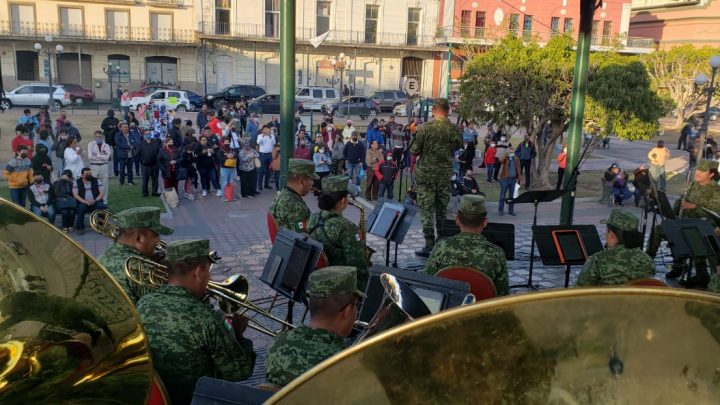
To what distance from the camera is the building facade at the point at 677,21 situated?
4375cm

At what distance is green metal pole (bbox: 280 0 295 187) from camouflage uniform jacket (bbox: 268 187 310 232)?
0.15m

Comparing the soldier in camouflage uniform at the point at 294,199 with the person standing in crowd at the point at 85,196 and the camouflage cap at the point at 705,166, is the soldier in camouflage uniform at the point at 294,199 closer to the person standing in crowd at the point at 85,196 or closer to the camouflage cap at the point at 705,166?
the camouflage cap at the point at 705,166

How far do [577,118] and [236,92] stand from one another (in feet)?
98.1

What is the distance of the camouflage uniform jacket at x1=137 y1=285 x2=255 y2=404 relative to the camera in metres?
2.82

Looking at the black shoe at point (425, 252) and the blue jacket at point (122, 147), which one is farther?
the blue jacket at point (122, 147)

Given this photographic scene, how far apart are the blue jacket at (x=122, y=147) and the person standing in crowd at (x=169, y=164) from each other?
163 centimetres

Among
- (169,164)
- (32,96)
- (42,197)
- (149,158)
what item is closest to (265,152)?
(169,164)

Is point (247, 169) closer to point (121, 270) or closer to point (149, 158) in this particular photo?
point (149, 158)

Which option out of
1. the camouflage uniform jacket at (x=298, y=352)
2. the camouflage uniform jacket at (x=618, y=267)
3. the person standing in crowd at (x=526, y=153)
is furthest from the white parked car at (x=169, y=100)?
the camouflage uniform jacket at (x=298, y=352)

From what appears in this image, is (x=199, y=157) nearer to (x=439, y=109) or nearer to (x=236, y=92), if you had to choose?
(x=439, y=109)

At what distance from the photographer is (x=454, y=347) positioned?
3.41ft

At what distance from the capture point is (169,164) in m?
12.0

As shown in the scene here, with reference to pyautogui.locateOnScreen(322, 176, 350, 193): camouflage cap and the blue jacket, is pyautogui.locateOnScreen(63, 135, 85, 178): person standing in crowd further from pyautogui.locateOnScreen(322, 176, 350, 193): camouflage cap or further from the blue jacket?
pyautogui.locateOnScreen(322, 176, 350, 193): camouflage cap

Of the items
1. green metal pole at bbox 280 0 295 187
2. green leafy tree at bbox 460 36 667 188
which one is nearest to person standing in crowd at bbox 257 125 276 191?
green leafy tree at bbox 460 36 667 188
